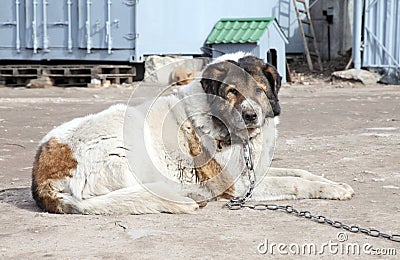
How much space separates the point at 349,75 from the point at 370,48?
103 centimetres

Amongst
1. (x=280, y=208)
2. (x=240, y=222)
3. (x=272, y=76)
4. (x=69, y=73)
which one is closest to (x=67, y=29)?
(x=69, y=73)

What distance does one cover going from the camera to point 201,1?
739 inches

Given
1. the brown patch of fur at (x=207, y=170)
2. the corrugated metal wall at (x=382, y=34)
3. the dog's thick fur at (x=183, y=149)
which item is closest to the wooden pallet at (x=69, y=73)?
the corrugated metal wall at (x=382, y=34)

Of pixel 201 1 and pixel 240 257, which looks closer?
pixel 240 257

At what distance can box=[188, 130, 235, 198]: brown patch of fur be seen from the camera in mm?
5090

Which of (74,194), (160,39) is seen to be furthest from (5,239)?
(160,39)

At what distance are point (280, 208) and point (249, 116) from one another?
695 mm

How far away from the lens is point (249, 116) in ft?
16.2

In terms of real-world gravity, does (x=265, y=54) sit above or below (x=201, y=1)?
below

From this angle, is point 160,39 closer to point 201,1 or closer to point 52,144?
point 201,1

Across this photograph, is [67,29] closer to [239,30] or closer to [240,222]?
[239,30]

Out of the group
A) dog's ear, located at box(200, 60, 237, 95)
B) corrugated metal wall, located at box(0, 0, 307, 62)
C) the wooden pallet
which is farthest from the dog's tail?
corrugated metal wall, located at box(0, 0, 307, 62)

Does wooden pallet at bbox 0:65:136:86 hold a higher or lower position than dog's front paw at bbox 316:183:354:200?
higher

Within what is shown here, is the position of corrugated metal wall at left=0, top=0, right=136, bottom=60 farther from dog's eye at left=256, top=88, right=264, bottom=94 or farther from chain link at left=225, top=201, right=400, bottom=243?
chain link at left=225, top=201, right=400, bottom=243
